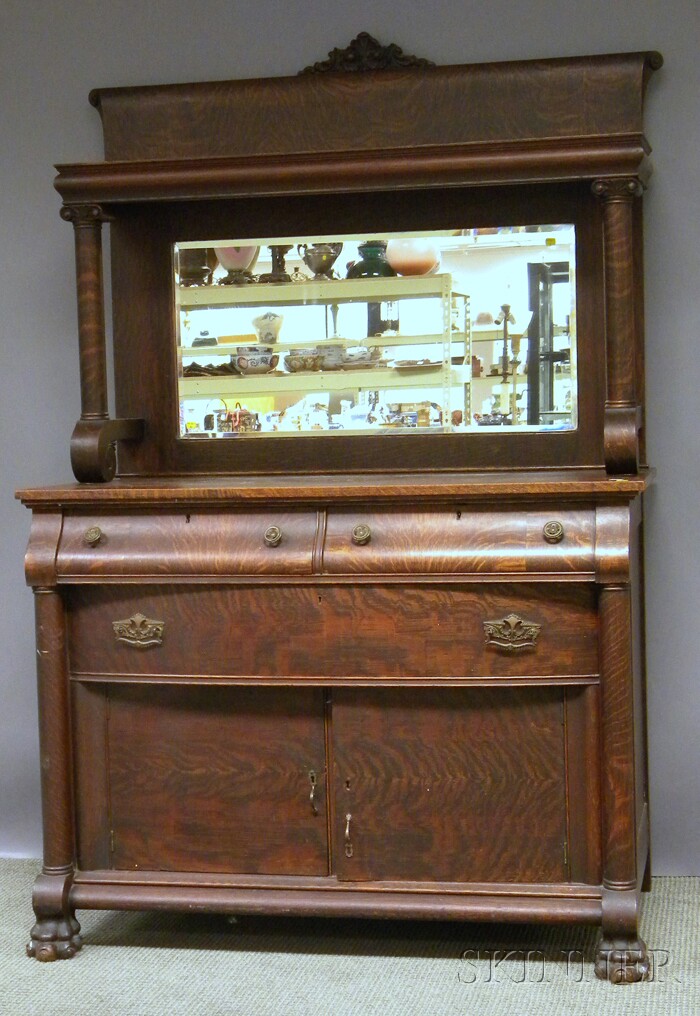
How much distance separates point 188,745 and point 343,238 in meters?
1.29

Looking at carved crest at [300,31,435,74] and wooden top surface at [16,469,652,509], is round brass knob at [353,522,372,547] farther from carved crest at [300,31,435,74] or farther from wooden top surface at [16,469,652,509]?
carved crest at [300,31,435,74]

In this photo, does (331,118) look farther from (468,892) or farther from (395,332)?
(468,892)

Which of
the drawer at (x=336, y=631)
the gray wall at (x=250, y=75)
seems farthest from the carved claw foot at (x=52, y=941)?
the gray wall at (x=250, y=75)

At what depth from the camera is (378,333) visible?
3230 mm

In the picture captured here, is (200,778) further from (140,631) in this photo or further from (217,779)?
(140,631)

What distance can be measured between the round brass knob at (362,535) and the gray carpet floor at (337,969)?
3.01ft

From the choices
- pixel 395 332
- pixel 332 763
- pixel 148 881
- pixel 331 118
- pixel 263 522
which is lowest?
pixel 148 881

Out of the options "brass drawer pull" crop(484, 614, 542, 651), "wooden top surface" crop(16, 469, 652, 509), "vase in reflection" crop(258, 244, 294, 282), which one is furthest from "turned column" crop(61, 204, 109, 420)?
"brass drawer pull" crop(484, 614, 542, 651)

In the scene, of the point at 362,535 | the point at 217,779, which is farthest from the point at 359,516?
the point at 217,779

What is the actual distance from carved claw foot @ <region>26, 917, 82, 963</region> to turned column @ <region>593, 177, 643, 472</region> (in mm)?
1578

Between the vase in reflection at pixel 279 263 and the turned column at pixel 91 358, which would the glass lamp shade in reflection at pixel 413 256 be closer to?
the vase in reflection at pixel 279 263

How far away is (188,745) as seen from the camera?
9.45 feet

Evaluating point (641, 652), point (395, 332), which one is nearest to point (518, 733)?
point (641, 652)

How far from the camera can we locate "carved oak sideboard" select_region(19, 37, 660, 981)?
2.74m
